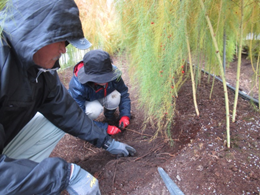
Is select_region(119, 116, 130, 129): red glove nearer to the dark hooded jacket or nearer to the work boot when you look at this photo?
the work boot

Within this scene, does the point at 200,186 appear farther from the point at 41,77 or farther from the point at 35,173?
the point at 41,77

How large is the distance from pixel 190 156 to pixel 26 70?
88cm

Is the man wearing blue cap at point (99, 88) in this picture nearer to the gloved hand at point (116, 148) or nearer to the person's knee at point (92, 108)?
the person's knee at point (92, 108)

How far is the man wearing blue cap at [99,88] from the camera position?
4.17 feet

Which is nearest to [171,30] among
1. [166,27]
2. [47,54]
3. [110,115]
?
[166,27]

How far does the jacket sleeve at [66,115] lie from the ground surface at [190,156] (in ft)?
0.72

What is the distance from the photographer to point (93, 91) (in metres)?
1.50

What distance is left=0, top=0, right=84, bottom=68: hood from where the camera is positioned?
2.01 ft

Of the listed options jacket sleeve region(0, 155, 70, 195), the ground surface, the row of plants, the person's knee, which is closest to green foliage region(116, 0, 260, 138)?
the row of plants

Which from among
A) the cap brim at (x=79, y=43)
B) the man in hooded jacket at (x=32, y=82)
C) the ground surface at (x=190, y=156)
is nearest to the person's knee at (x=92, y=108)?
the ground surface at (x=190, y=156)

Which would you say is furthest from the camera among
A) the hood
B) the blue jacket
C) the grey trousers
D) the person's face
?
the blue jacket

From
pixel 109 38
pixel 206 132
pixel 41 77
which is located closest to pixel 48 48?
pixel 41 77

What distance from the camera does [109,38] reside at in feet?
7.76

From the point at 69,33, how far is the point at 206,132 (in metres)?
0.89
